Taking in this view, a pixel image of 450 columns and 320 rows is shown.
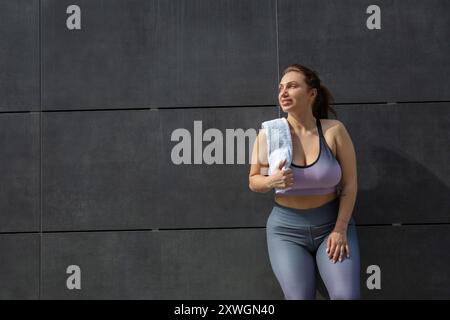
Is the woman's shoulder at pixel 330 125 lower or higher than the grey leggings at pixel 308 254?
higher

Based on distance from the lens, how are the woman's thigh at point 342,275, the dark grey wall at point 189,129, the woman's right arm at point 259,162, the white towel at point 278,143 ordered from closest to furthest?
the woman's thigh at point 342,275, the white towel at point 278,143, the woman's right arm at point 259,162, the dark grey wall at point 189,129

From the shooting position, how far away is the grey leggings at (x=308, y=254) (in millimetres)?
3168

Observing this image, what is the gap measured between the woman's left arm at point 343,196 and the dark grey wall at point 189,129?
1.64 feet

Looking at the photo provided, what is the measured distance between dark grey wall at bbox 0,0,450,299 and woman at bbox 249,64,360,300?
468 millimetres

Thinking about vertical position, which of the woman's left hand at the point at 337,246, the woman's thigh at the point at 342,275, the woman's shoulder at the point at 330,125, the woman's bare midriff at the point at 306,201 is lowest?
the woman's thigh at the point at 342,275

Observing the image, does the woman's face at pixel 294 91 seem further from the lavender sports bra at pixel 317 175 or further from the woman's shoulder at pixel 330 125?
the lavender sports bra at pixel 317 175

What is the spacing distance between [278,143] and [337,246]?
619mm

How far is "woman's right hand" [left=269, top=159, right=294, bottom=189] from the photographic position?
315cm

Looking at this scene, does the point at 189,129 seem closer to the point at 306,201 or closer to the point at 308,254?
the point at 306,201

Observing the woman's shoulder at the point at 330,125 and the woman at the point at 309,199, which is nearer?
the woman at the point at 309,199

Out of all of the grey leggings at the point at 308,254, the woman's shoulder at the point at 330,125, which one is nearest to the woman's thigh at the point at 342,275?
the grey leggings at the point at 308,254

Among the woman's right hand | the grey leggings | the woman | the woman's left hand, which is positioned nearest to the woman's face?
the woman

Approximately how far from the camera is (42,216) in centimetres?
388

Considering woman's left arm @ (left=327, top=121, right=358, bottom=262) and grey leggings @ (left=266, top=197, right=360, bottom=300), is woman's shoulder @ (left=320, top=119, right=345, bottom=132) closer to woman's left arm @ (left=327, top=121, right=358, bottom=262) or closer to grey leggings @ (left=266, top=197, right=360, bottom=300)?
woman's left arm @ (left=327, top=121, right=358, bottom=262)
